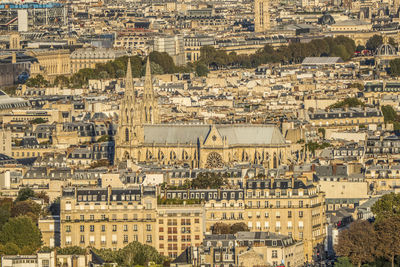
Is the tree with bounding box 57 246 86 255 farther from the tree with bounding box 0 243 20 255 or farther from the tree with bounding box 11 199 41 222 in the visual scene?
the tree with bounding box 11 199 41 222

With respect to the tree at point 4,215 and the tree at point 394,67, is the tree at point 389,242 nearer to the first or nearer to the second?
the tree at point 4,215

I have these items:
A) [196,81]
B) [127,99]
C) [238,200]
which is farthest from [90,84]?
[238,200]

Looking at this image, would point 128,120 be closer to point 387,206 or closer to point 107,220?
point 387,206

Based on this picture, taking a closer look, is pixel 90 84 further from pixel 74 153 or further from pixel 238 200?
pixel 238 200

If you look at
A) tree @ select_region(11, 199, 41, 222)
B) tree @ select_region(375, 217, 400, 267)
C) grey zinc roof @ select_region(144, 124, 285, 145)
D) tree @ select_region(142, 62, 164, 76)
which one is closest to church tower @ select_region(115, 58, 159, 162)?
grey zinc roof @ select_region(144, 124, 285, 145)

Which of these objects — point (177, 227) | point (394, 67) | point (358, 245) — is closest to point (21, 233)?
point (177, 227)

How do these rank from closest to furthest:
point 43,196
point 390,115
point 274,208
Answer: point 274,208 < point 43,196 < point 390,115
